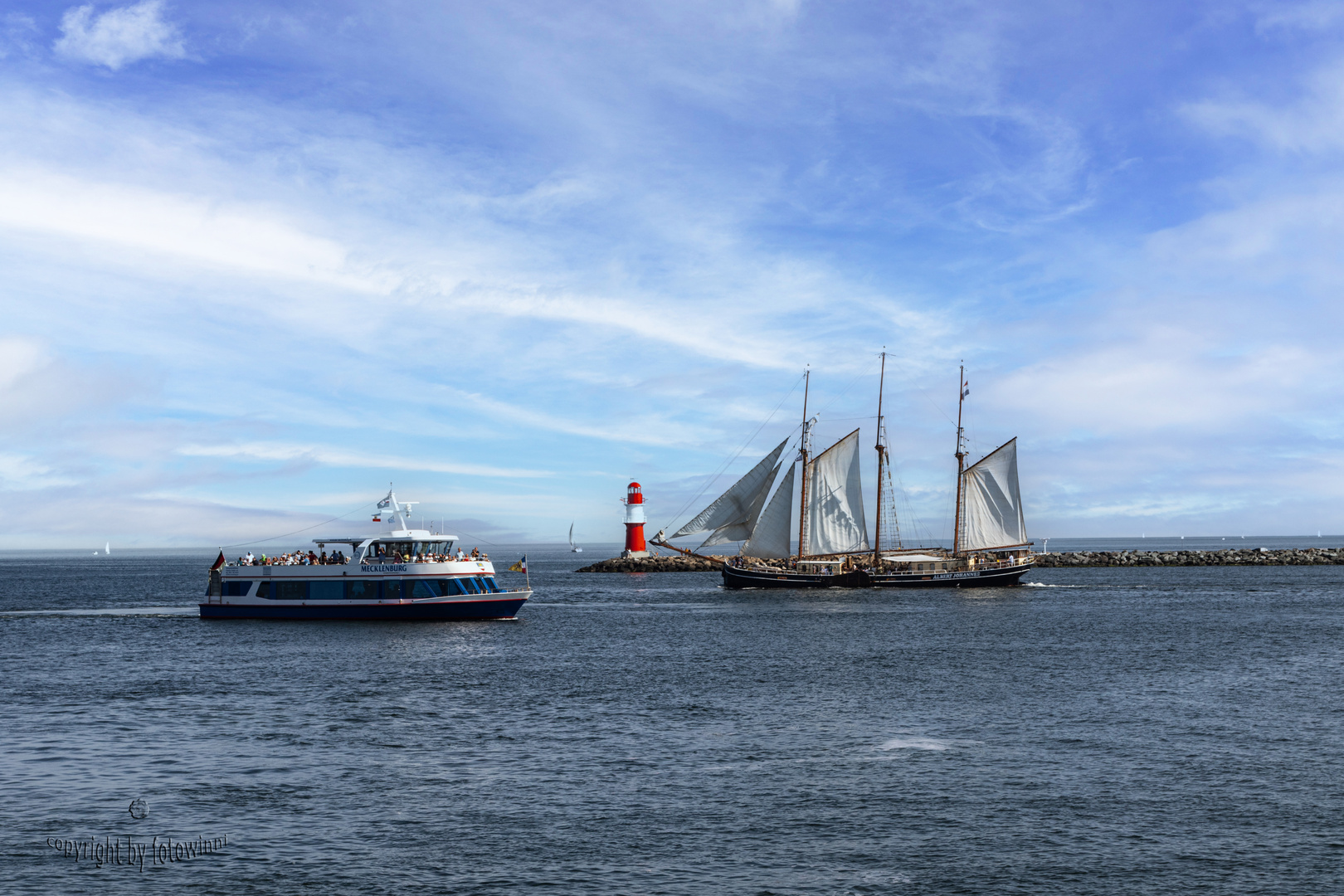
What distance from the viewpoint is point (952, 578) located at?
107750 millimetres

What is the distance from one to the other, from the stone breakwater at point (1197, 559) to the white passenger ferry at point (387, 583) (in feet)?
392

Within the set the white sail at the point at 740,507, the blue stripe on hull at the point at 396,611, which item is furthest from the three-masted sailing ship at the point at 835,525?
the blue stripe on hull at the point at 396,611

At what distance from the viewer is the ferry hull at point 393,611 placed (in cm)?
6322

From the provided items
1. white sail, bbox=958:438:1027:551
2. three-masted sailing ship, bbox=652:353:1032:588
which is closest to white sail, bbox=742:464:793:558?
three-masted sailing ship, bbox=652:353:1032:588

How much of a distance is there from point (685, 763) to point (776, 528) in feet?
260

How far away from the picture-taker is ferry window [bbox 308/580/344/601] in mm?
64062

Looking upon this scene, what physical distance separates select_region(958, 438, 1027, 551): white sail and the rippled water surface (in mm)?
49394

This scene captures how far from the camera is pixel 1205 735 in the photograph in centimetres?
2991

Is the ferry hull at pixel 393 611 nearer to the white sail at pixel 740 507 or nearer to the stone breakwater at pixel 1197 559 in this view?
the white sail at pixel 740 507

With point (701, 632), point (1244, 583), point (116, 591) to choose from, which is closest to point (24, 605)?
point (116, 591)

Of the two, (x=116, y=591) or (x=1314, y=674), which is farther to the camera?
(x=116, y=591)

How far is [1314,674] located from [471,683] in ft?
113

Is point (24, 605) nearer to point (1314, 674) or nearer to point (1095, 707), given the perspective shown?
point (1095, 707)

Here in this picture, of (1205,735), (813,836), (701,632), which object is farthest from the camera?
(701,632)
